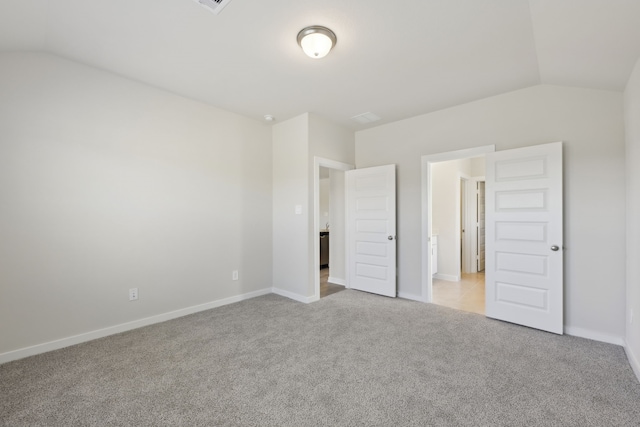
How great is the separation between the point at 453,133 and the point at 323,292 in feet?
9.85

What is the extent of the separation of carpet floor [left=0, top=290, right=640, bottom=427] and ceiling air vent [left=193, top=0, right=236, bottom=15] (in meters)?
2.68

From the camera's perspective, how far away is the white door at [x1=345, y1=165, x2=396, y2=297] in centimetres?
417

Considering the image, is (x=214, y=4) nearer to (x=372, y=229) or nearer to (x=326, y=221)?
(x=372, y=229)

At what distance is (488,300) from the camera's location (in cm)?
328

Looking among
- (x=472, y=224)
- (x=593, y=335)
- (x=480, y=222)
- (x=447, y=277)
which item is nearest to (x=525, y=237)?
(x=593, y=335)

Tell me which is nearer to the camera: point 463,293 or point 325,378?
point 325,378

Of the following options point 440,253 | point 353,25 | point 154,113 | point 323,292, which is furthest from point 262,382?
point 440,253

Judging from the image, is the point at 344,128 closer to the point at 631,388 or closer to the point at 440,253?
the point at 440,253

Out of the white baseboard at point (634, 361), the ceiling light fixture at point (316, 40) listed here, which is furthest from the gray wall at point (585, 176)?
the ceiling light fixture at point (316, 40)

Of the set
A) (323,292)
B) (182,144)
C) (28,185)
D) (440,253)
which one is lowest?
(323,292)

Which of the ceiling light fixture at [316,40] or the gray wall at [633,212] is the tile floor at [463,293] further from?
the ceiling light fixture at [316,40]

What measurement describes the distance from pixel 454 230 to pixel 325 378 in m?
4.15

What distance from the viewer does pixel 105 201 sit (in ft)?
9.27

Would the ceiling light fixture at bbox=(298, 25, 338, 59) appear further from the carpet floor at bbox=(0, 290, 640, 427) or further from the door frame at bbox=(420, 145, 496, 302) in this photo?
the carpet floor at bbox=(0, 290, 640, 427)
